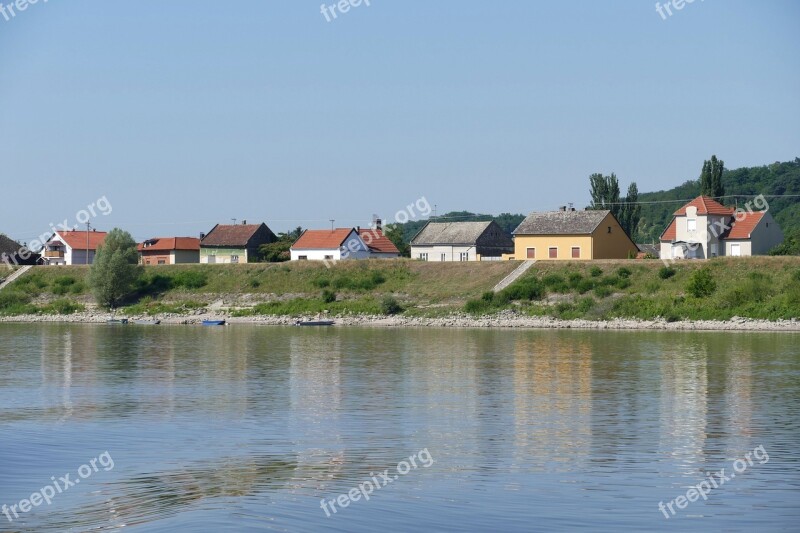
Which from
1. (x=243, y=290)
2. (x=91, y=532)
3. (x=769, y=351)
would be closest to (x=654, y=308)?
(x=769, y=351)

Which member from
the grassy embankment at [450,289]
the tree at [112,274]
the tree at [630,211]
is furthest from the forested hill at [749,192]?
the tree at [112,274]

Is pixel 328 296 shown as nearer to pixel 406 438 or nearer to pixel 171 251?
pixel 171 251

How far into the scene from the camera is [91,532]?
45.2 ft

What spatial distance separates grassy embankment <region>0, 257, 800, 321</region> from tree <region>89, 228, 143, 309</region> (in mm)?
1494

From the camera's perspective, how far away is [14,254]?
335 feet

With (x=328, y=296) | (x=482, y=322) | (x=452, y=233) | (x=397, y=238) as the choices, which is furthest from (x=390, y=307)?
(x=397, y=238)

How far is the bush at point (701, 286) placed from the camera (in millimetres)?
59500

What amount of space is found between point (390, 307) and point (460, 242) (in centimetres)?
Result: 2301

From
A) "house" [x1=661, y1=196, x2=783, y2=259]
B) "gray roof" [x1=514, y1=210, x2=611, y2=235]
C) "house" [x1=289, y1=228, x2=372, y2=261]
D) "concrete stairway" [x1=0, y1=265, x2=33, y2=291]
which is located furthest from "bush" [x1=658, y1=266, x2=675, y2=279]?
"concrete stairway" [x1=0, y1=265, x2=33, y2=291]

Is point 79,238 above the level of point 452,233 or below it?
above

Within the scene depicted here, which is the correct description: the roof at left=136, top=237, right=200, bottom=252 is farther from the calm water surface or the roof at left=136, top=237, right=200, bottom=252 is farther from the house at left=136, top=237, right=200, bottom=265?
the calm water surface

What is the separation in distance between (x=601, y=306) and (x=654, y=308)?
3.33 metres

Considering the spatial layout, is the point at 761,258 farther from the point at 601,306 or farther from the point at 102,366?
the point at 102,366

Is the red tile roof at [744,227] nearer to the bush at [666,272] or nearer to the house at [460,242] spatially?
the bush at [666,272]
